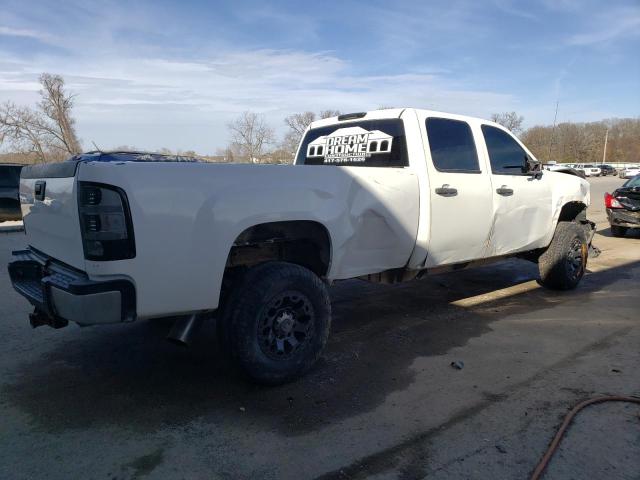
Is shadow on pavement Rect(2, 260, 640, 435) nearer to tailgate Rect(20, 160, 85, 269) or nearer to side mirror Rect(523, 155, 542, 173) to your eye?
tailgate Rect(20, 160, 85, 269)

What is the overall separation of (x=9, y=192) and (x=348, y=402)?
37.4 feet

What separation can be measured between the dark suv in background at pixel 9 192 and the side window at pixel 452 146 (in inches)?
413

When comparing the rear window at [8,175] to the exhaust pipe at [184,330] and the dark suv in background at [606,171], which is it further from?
the dark suv in background at [606,171]

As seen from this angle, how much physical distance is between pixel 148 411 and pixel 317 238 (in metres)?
1.69

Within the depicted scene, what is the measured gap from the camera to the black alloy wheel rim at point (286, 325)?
11.5 feet

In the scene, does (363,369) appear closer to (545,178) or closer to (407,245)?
(407,245)

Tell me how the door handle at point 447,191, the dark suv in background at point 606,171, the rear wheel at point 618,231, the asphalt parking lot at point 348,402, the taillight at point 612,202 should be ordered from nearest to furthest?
the asphalt parking lot at point 348,402 < the door handle at point 447,191 < the taillight at point 612,202 < the rear wheel at point 618,231 < the dark suv in background at point 606,171

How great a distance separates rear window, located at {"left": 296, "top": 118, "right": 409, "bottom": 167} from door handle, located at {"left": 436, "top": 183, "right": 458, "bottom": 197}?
381mm

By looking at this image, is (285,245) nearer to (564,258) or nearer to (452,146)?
(452,146)

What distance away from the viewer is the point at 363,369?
155 inches

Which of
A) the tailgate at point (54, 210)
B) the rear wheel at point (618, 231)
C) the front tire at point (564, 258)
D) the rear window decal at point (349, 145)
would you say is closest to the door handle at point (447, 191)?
the rear window decal at point (349, 145)

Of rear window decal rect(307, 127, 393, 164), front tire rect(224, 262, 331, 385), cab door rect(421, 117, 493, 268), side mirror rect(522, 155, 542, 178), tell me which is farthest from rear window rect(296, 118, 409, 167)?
side mirror rect(522, 155, 542, 178)

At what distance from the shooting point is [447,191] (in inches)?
178

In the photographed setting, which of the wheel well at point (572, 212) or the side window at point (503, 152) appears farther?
the wheel well at point (572, 212)
